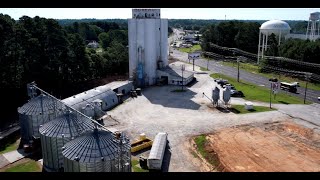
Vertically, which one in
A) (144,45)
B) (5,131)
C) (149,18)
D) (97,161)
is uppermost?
(149,18)

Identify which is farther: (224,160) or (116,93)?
(116,93)

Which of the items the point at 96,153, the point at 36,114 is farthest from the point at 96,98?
the point at 96,153

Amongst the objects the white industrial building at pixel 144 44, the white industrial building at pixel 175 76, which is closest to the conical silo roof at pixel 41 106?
the white industrial building at pixel 144 44

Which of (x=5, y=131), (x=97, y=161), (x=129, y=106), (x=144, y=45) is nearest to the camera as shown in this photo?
(x=97, y=161)

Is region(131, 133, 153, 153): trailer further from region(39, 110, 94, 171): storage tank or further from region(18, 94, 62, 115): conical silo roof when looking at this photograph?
region(18, 94, 62, 115): conical silo roof

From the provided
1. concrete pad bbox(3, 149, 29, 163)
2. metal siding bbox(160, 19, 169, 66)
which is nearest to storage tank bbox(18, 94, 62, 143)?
concrete pad bbox(3, 149, 29, 163)
